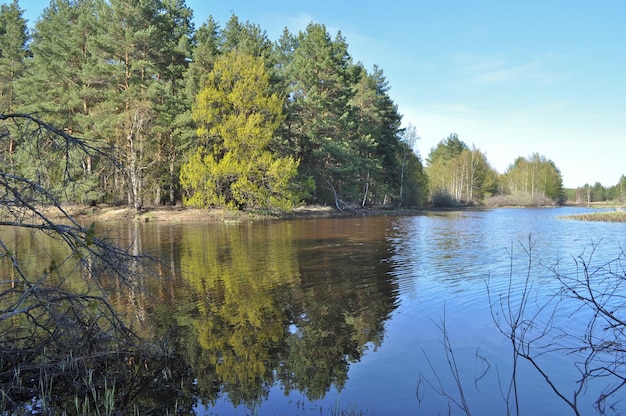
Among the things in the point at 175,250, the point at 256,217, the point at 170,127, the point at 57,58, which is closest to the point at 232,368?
the point at 175,250

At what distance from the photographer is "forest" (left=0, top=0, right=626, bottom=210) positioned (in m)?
29.9

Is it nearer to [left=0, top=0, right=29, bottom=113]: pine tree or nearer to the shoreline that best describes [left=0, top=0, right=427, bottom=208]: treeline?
[left=0, top=0, right=29, bottom=113]: pine tree

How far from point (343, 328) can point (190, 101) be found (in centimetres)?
2785

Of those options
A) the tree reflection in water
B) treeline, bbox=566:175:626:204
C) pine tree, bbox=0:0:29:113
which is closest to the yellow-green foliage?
the tree reflection in water

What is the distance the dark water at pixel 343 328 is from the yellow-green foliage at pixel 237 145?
15122 millimetres

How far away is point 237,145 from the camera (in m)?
30.0

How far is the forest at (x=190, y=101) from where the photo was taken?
29.9 meters

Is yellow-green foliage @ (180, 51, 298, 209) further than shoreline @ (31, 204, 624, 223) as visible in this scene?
Yes

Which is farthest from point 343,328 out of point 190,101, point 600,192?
point 600,192

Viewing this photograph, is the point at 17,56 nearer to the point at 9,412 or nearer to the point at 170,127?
the point at 170,127

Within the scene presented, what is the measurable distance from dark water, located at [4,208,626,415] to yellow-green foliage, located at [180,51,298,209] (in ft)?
49.6

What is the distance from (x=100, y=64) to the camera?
99.6 ft

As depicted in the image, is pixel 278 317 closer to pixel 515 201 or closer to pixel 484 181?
pixel 515 201

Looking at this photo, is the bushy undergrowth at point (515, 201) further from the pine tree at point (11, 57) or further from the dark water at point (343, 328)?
the pine tree at point (11, 57)
